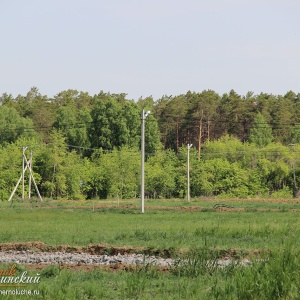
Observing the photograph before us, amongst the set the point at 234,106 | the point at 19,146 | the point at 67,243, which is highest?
the point at 234,106

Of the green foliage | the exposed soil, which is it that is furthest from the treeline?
the exposed soil

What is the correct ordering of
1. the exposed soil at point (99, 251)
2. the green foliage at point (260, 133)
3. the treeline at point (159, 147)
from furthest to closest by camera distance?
1. the green foliage at point (260, 133)
2. the treeline at point (159, 147)
3. the exposed soil at point (99, 251)

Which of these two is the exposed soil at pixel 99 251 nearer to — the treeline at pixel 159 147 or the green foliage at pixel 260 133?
the treeline at pixel 159 147

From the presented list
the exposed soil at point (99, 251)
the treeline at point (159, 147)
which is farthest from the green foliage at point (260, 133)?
the exposed soil at point (99, 251)

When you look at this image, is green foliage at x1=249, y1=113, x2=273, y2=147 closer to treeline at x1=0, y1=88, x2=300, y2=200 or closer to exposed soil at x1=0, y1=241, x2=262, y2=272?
treeline at x1=0, y1=88, x2=300, y2=200

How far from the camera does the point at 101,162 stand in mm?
79500

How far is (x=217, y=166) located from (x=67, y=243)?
201 ft

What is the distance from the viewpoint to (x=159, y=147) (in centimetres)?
9225

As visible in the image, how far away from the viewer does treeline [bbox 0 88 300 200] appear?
76875mm

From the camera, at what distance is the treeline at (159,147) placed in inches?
3027

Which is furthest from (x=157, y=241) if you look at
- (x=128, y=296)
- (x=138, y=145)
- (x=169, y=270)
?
(x=138, y=145)

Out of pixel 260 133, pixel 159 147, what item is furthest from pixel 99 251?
pixel 260 133

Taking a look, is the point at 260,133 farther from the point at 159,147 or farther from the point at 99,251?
the point at 99,251

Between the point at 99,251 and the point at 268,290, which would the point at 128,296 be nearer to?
the point at 268,290
